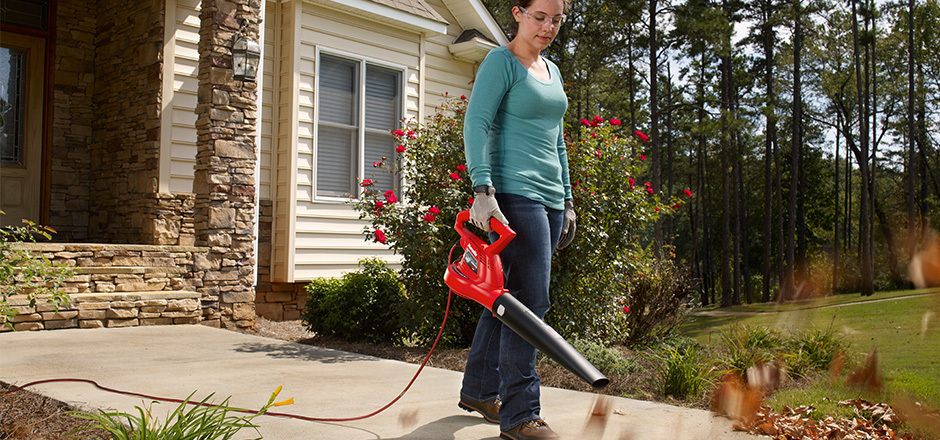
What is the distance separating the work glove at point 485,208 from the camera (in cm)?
270

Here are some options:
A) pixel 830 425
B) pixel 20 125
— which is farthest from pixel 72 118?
pixel 830 425

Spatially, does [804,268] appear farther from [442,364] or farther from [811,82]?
[442,364]

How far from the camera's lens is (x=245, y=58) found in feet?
23.1

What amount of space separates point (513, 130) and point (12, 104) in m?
7.96

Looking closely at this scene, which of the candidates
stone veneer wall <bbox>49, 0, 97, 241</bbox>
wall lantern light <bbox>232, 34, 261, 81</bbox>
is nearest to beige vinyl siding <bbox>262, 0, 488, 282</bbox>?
wall lantern light <bbox>232, 34, 261, 81</bbox>

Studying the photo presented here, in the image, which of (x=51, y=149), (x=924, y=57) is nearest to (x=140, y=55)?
(x=51, y=149)

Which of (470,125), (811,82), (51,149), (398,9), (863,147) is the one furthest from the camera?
(811,82)

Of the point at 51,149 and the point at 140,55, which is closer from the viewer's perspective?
the point at 140,55

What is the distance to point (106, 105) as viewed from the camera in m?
8.50

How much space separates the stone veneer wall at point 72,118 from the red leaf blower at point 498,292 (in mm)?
7277

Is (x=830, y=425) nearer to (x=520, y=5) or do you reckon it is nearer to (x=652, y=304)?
(x=520, y=5)

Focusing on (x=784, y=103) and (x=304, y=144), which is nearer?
(x=304, y=144)

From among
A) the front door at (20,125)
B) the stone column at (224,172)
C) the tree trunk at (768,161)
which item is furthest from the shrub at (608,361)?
the tree trunk at (768,161)

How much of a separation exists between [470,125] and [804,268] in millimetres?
32838
